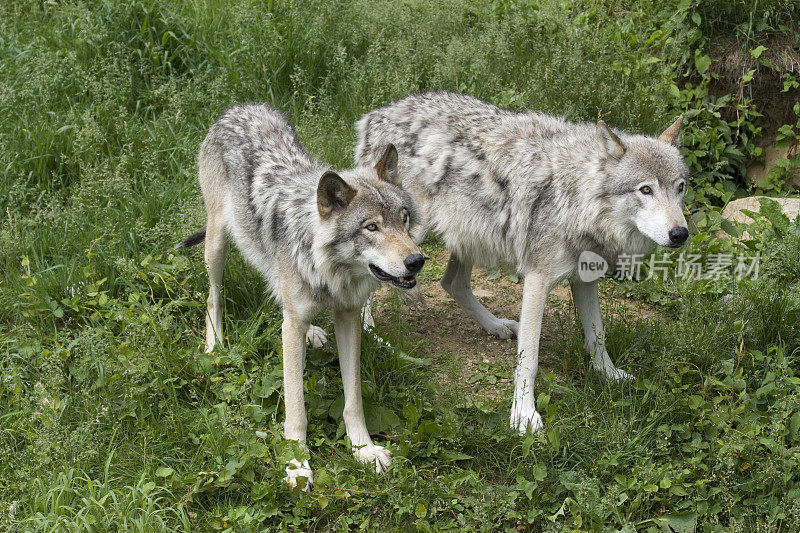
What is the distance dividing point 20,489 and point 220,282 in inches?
66.6

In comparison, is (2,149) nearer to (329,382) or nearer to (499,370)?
(329,382)

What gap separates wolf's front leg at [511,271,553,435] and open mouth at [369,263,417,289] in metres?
1.08

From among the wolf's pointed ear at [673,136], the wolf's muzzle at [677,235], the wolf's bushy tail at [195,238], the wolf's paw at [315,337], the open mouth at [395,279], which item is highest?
the wolf's pointed ear at [673,136]

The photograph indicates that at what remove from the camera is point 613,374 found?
466 centimetres

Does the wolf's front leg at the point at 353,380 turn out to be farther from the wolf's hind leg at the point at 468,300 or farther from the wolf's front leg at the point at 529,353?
the wolf's hind leg at the point at 468,300

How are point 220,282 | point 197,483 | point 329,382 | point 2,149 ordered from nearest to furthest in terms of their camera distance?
1. point 197,483
2. point 329,382
3. point 220,282
4. point 2,149

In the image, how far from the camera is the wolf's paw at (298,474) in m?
3.88

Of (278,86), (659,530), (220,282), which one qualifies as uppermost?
(278,86)

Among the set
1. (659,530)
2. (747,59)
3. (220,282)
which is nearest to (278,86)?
(220,282)

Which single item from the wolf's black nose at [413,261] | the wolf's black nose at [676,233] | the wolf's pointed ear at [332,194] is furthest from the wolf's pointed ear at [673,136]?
the wolf's pointed ear at [332,194]

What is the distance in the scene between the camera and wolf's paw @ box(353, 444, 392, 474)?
4082mm

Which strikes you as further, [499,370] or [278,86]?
[278,86]

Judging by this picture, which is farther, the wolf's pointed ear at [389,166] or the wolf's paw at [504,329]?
the wolf's paw at [504,329]

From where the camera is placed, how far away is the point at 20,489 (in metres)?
3.88
